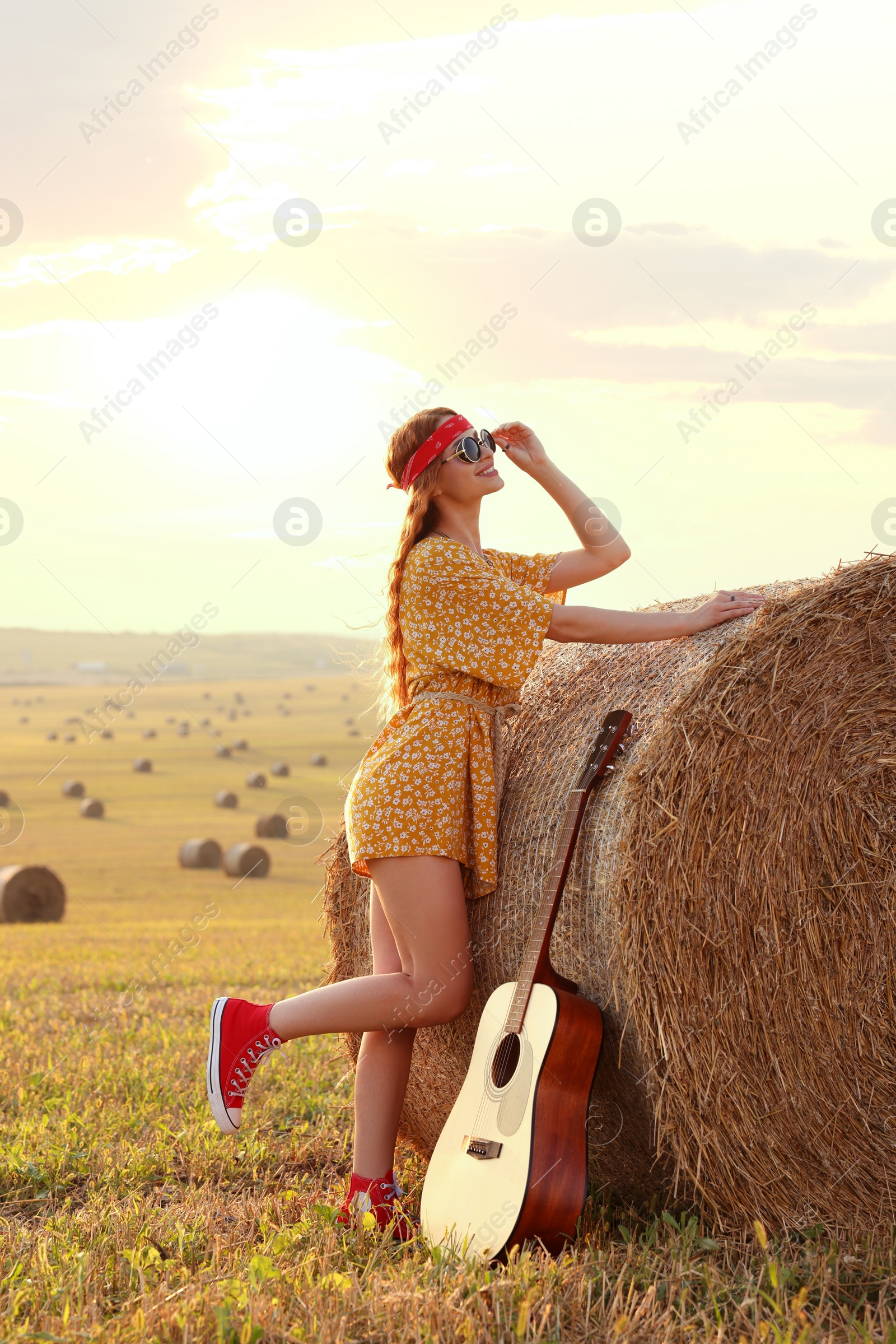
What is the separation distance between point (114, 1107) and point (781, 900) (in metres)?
3.03

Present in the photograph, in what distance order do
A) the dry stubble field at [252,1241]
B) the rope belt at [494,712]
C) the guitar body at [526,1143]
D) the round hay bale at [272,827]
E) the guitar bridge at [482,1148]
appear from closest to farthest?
the dry stubble field at [252,1241] → the guitar body at [526,1143] → the guitar bridge at [482,1148] → the rope belt at [494,712] → the round hay bale at [272,827]

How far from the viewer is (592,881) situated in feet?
11.9

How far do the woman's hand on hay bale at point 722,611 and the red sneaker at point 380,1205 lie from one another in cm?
212

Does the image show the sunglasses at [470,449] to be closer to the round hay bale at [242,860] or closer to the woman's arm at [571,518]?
the woman's arm at [571,518]

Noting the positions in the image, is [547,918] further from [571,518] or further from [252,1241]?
[571,518]

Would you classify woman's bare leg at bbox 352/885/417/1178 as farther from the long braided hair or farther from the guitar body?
the long braided hair

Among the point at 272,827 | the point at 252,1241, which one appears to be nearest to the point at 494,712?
the point at 252,1241

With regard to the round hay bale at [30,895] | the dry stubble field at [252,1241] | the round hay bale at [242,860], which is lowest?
the dry stubble field at [252,1241]

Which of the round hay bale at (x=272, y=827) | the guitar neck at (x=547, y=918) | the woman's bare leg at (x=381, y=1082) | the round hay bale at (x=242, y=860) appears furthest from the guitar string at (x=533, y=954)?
the round hay bale at (x=272, y=827)

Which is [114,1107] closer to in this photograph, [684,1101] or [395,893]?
[395,893]

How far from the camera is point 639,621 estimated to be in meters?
3.82

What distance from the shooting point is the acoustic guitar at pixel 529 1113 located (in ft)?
10.7

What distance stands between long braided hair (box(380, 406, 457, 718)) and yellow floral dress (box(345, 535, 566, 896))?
0.11m

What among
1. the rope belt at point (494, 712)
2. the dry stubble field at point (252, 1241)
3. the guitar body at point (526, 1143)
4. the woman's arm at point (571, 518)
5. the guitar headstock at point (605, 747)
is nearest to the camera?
the dry stubble field at point (252, 1241)
